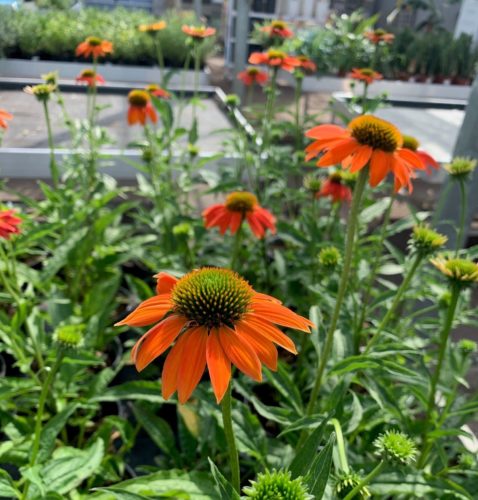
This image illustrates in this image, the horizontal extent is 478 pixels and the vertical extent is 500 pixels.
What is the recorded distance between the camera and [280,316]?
43 cm

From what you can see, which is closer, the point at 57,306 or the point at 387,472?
the point at 387,472

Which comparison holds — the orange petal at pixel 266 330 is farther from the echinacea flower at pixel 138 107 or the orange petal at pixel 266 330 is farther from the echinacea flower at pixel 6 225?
the echinacea flower at pixel 138 107

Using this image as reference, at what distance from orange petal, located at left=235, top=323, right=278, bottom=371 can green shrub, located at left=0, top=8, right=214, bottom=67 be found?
3.93m

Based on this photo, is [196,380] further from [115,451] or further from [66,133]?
[66,133]

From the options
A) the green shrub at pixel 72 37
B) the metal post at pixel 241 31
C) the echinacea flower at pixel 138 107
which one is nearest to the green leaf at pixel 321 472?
the echinacea flower at pixel 138 107

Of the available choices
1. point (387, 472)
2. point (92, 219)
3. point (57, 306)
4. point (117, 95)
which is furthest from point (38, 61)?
point (387, 472)

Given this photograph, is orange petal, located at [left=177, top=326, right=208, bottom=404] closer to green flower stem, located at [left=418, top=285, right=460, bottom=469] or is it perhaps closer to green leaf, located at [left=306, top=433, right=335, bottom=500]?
green leaf, located at [left=306, top=433, right=335, bottom=500]

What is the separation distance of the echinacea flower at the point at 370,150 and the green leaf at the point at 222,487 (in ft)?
1.13

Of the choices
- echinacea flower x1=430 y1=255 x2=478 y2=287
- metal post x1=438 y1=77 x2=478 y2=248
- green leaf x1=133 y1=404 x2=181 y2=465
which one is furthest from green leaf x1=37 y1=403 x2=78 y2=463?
metal post x1=438 y1=77 x2=478 y2=248

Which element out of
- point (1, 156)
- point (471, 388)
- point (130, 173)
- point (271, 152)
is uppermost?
point (271, 152)

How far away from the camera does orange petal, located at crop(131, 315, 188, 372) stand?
40cm

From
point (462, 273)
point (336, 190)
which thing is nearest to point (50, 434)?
point (462, 273)

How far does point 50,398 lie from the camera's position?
0.87m

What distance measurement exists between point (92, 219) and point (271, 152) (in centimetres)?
50
